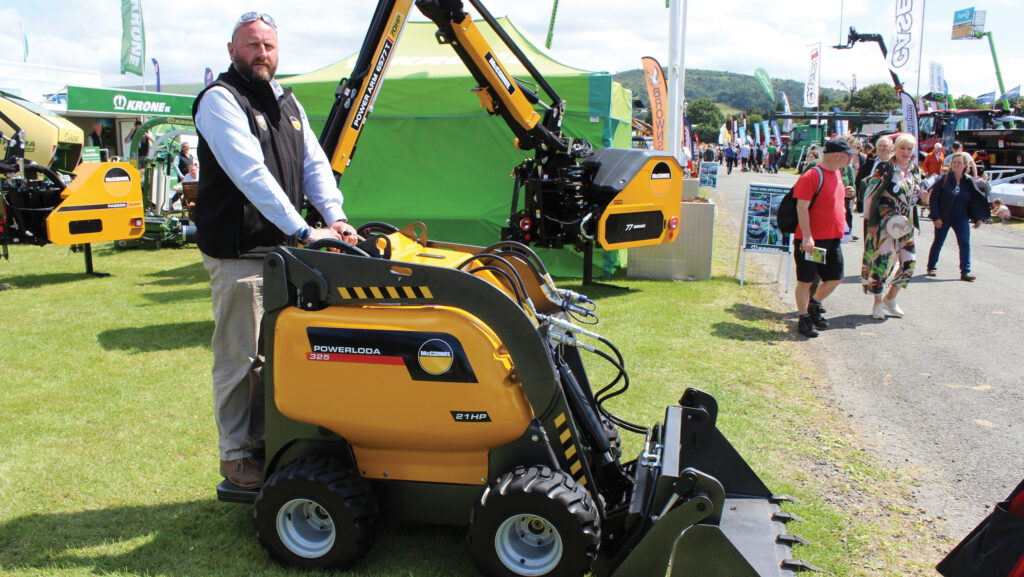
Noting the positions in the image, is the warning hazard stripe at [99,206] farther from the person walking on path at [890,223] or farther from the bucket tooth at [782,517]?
the person walking on path at [890,223]

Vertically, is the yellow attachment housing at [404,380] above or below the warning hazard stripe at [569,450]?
above

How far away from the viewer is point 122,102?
2191 cm

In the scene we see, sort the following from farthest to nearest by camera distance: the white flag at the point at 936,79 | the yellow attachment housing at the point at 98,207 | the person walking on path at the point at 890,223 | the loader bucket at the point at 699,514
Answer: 1. the white flag at the point at 936,79
2. the yellow attachment housing at the point at 98,207
3. the person walking on path at the point at 890,223
4. the loader bucket at the point at 699,514

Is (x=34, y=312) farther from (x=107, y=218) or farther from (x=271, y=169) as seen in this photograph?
(x=271, y=169)

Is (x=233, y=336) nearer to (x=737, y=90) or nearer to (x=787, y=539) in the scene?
(x=787, y=539)

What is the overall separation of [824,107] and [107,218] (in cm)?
7008

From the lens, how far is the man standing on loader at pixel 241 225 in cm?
294

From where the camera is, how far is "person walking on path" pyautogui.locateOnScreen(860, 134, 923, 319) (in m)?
6.81

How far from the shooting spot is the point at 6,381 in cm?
518

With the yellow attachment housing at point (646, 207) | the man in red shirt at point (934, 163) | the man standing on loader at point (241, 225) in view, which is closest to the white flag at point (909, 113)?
the man in red shirt at point (934, 163)

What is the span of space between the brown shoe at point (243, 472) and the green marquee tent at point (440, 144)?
658 cm

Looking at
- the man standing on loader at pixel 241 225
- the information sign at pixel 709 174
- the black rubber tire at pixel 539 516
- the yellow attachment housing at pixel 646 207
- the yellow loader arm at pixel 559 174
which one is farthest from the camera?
the information sign at pixel 709 174

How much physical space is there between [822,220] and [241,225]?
5281mm

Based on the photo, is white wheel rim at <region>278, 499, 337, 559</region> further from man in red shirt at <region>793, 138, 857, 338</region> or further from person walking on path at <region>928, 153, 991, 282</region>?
person walking on path at <region>928, 153, 991, 282</region>
